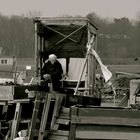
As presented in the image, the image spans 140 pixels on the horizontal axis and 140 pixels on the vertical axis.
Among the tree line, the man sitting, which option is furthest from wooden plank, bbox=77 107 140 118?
the tree line

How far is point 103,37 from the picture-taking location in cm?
4847

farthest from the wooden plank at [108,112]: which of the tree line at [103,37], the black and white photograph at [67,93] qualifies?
the tree line at [103,37]

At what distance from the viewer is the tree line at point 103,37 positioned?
47344 mm

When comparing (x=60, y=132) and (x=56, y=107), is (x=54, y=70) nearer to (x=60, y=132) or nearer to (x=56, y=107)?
(x=56, y=107)

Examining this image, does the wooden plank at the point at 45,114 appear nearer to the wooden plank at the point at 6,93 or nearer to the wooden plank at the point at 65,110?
the wooden plank at the point at 65,110

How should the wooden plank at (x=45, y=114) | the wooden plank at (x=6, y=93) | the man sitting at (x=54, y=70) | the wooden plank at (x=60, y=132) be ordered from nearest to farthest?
the wooden plank at (x=60, y=132), the wooden plank at (x=45, y=114), the wooden plank at (x=6, y=93), the man sitting at (x=54, y=70)

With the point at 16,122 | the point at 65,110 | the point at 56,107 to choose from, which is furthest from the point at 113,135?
the point at 16,122

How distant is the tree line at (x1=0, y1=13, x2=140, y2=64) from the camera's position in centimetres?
4734

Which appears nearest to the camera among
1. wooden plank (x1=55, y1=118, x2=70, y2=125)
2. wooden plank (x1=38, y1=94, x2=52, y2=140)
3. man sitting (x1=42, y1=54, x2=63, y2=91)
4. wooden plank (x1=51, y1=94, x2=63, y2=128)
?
wooden plank (x1=55, y1=118, x2=70, y2=125)

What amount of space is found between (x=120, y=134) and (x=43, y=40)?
9.15 metres

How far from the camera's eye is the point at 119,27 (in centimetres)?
5291

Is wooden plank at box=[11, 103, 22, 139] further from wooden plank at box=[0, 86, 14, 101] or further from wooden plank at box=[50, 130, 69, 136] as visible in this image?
wooden plank at box=[50, 130, 69, 136]

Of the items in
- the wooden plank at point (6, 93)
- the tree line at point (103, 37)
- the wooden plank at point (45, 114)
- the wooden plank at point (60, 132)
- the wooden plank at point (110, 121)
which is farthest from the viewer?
the tree line at point (103, 37)

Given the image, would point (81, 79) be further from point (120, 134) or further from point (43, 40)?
point (120, 134)
